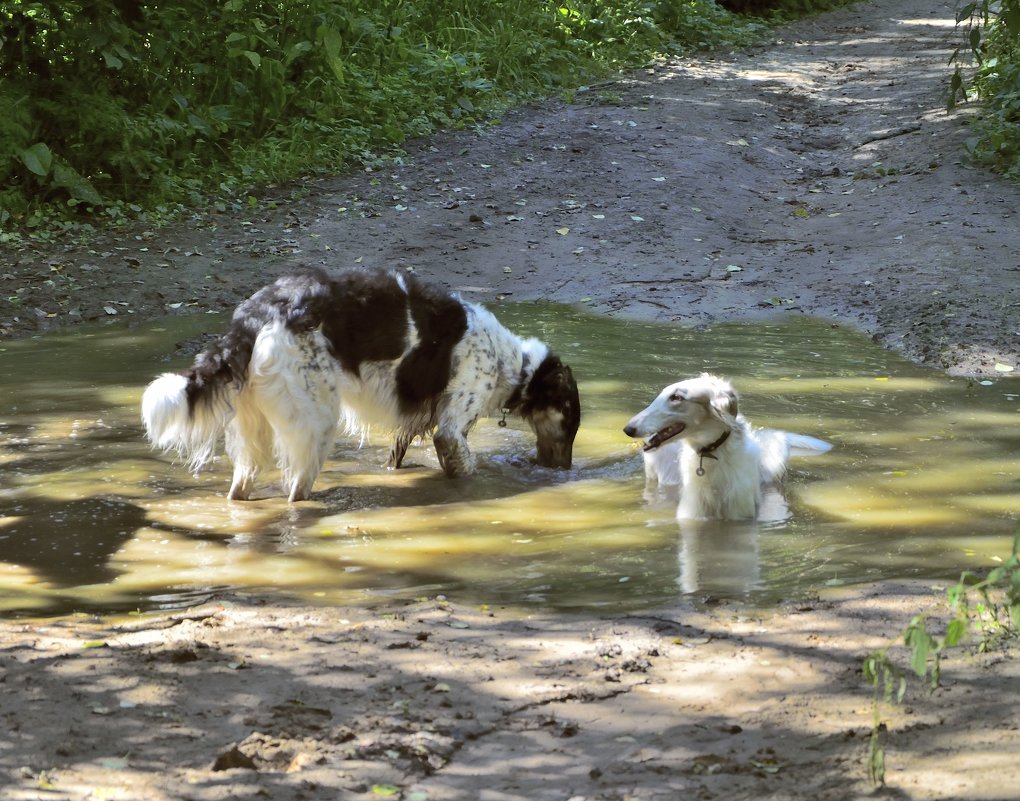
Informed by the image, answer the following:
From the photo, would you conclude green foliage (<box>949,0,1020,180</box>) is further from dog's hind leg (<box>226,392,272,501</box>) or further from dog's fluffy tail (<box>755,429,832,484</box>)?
dog's hind leg (<box>226,392,272,501</box>)

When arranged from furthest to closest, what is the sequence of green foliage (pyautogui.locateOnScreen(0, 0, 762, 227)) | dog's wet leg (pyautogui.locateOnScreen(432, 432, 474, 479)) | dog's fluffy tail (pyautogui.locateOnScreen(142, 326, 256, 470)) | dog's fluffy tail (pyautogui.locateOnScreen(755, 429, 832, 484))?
green foliage (pyautogui.locateOnScreen(0, 0, 762, 227))
dog's wet leg (pyautogui.locateOnScreen(432, 432, 474, 479))
dog's fluffy tail (pyautogui.locateOnScreen(755, 429, 832, 484))
dog's fluffy tail (pyautogui.locateOnScreen(142, 326, 256, 470))

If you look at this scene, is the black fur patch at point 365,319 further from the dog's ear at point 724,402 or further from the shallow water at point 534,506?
the dog's ear at point 724,402

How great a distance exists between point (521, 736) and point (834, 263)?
9.26m

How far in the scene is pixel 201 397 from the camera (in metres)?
6.75

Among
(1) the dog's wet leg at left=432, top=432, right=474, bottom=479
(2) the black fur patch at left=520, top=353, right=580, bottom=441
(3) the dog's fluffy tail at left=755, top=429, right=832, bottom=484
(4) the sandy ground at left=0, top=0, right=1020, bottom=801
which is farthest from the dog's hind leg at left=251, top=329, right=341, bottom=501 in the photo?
(3) the dog's fluffy tail at left=755, top=429, right=832, bottom=484

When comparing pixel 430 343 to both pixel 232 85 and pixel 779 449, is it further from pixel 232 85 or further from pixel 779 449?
pixel 232 85

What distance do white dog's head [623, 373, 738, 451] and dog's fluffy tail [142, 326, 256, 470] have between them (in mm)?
2258

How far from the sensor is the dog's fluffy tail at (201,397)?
6.66 metres

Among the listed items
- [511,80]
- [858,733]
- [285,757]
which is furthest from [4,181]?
[858,733]

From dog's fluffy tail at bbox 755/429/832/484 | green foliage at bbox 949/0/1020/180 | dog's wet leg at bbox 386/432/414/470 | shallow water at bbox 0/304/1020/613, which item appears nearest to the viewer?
shallow water at bbox 0/304/1020/613

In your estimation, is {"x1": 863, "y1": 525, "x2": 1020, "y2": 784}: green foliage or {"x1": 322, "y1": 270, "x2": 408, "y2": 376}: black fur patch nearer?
{"x1": 863, "y1": 525, "x2": 1020, "y2": 784}: green foliage

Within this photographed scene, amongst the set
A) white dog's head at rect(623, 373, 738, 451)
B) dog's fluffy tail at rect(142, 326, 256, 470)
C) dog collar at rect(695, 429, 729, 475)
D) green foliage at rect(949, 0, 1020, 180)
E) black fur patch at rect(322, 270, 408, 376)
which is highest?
green foliage at rect(949, 0, 1020, 180)

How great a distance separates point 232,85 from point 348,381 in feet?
29.8

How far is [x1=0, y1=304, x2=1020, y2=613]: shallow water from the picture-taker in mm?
5781
